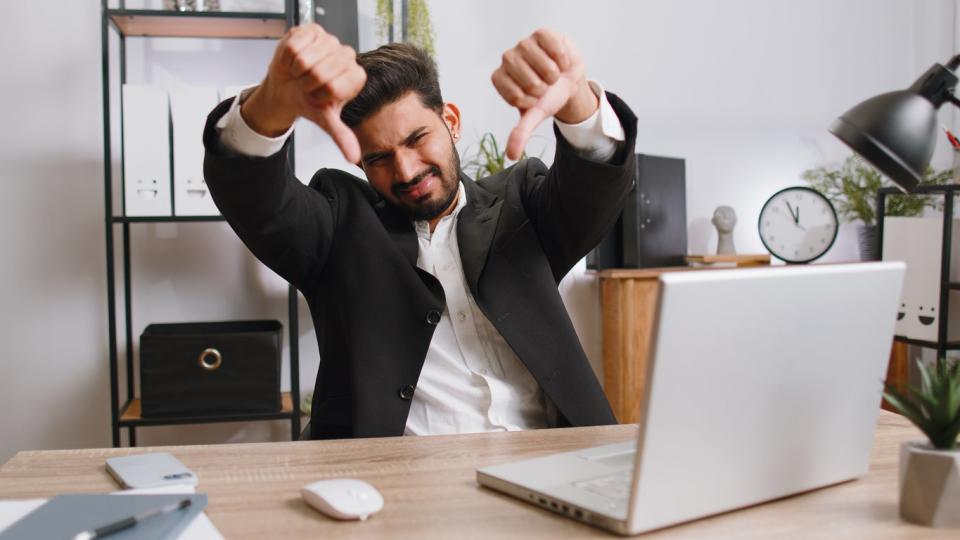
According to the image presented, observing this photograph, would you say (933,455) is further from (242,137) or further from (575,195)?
(242,137)

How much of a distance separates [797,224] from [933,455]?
2176 millimetres

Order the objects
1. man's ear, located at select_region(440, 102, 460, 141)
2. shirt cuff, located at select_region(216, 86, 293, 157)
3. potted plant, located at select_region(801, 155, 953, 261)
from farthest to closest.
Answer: potted plant, located at select_region(801, 155, 953, 261), man's ear, located at select_region(440, 102, 460, 141), shirt cuff, located at select_region(216, 86, 293, 157)

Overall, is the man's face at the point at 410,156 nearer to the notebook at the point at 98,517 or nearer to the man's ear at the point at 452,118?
the man's ear at the point at 452,118

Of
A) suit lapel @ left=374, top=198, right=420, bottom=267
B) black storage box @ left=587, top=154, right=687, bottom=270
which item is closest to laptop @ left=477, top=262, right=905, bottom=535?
suit lapel @ left=374, top=198, right=420, bottom=267

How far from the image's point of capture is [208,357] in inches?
84.9

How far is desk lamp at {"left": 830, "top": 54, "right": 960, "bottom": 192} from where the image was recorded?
2.63 feet

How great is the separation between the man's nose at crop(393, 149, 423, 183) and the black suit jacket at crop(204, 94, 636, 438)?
0.33 ft

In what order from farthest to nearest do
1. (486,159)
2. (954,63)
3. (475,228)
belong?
(486,159) < (475,228) < (954,63)

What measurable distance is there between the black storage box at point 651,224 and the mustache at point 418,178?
1.13 metres

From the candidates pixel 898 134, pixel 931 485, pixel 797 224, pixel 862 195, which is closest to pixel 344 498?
pixel 931 485

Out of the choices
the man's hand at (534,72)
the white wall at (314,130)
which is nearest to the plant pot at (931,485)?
the man's hand at (534,72)

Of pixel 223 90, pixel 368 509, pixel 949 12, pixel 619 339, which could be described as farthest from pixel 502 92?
pixel 949 12

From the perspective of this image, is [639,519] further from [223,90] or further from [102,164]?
[102,164]

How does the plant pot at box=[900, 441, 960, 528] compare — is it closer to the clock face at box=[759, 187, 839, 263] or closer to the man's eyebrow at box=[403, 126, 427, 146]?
the man's eyebrow at box=[403, 126, 427, 146]
